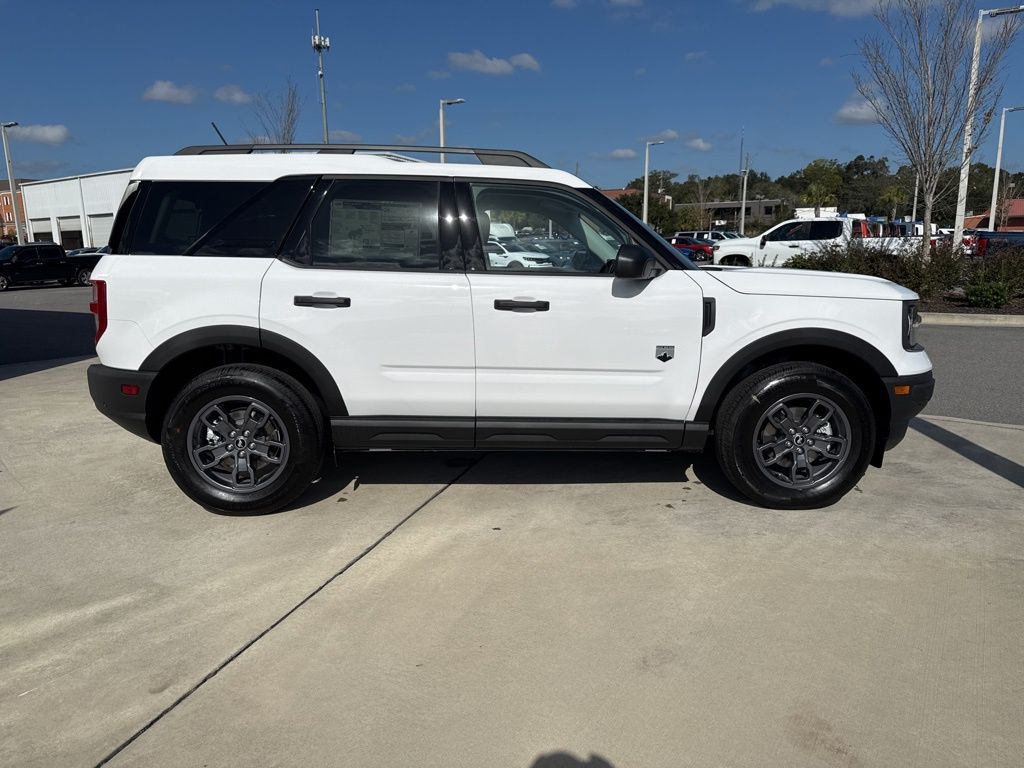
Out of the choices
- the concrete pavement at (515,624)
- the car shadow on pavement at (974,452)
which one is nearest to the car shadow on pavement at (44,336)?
the concrete pavement at (515,624)

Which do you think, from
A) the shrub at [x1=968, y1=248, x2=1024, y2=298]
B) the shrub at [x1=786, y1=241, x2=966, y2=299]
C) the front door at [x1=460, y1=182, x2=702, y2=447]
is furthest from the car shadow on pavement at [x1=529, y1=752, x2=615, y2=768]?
the shrub at [x1=968, y1=248, x2=1024, y2=298]

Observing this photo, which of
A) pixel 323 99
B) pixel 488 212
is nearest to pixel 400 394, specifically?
pixel 488 212

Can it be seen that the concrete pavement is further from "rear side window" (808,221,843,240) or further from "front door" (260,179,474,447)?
"rear side window" (808,221,843,240)

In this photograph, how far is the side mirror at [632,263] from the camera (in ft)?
12.5

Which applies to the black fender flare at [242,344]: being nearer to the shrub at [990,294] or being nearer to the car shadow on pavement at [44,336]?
the car shadow on pavement at [44,336]

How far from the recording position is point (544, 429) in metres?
4.07

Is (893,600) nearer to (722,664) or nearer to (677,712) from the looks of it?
(722,664)

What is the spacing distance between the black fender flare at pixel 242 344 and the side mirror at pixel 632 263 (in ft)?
5.41

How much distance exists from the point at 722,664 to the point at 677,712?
0.35 m

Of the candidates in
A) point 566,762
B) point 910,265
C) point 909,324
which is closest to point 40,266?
point 910,265

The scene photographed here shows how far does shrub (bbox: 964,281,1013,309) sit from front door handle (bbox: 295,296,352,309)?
12.4 m

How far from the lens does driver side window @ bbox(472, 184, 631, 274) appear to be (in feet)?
13.4

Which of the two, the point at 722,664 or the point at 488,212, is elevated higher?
the point at 488,212

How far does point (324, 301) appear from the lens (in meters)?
3.93
